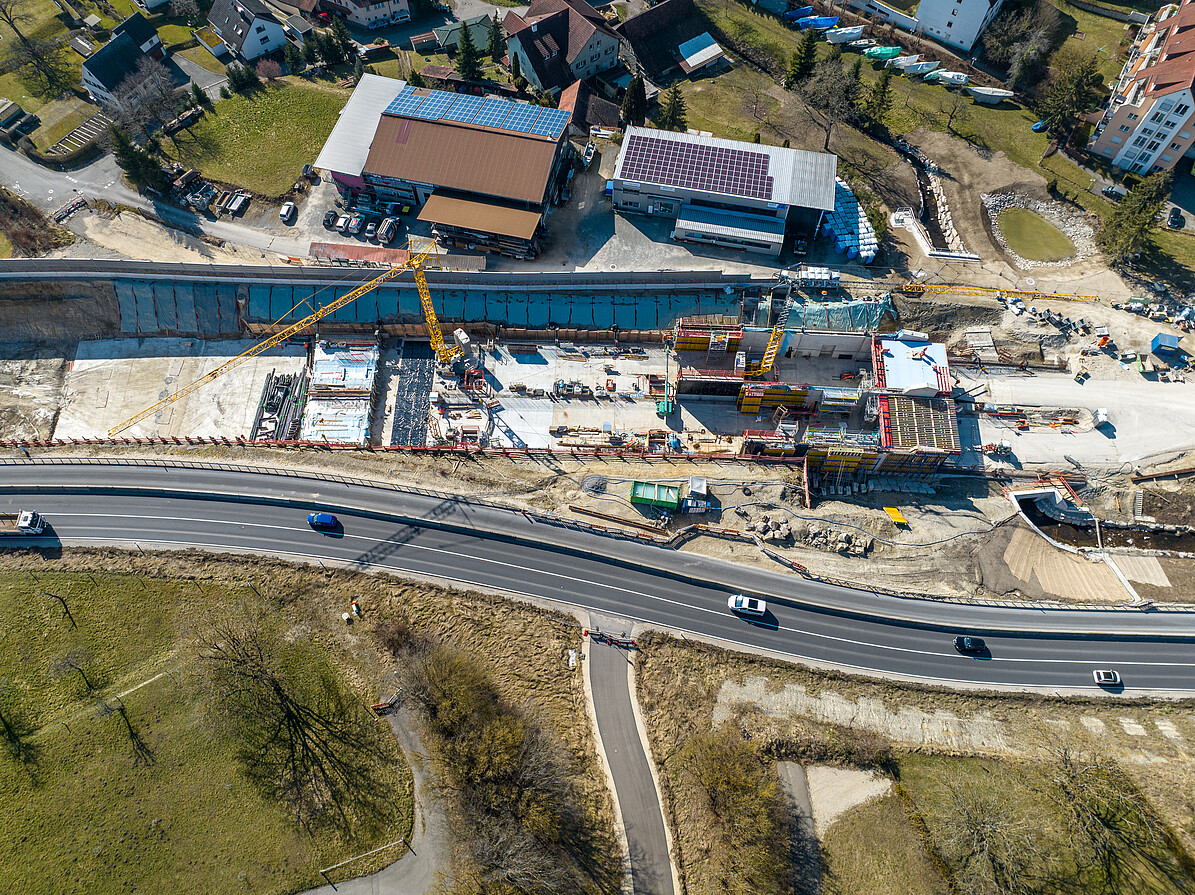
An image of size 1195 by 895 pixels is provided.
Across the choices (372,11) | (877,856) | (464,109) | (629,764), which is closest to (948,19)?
(464,109)

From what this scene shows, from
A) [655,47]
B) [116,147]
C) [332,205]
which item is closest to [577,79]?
[655,47]

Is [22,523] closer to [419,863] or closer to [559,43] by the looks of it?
[419,863]

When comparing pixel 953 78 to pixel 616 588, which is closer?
pixel 616 588

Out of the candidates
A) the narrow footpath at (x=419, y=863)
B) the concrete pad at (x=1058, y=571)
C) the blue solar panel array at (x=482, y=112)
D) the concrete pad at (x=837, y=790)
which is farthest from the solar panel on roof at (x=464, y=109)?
the concrete pad at (x=837, y=790)

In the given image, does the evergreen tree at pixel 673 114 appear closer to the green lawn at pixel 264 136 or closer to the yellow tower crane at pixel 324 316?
the yellow tower crane at pixel 324 316

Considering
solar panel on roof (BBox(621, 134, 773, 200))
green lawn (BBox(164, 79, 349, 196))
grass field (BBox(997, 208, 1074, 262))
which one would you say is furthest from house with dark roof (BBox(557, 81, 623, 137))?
grass field (BBox(997, 208, 1074, 262))

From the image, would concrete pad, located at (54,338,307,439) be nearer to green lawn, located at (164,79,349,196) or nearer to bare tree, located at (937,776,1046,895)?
green lawn, located at (164,79,349,196)
